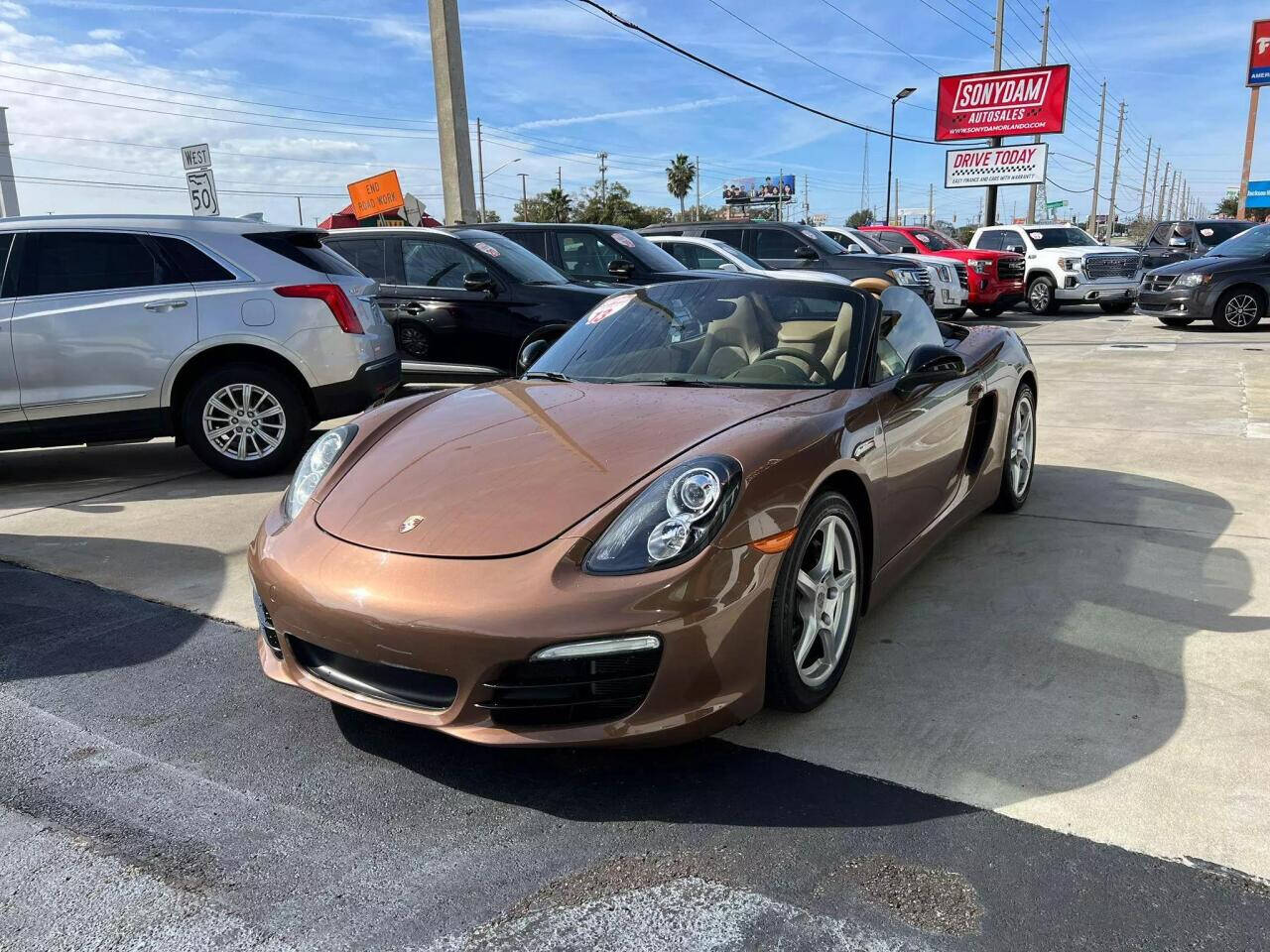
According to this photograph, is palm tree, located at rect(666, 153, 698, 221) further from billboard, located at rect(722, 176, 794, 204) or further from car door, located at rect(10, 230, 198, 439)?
car door, located at rect(10, 230, 198, 439)

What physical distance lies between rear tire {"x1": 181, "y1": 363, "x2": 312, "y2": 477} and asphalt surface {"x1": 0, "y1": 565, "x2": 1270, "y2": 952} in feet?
10.8

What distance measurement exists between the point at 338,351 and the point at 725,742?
430cm

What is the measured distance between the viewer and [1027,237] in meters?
19.2

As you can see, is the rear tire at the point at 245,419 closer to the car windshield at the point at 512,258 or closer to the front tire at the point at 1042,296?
the car windshield at the point at 512,258

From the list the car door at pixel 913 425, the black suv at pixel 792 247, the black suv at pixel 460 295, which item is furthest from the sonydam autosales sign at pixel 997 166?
the car door at pixel 913 425

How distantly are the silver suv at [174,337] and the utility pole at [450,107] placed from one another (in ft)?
26.7

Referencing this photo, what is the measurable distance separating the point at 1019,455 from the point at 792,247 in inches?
404

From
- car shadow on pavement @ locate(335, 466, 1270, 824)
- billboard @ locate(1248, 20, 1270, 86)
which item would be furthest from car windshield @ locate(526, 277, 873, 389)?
billboard @ locate(1248, 20, 1270, 86)

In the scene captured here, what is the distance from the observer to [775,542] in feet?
8.41

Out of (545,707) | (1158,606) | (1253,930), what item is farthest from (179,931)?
(1158,606)

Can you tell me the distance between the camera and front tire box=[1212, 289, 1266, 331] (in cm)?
1383

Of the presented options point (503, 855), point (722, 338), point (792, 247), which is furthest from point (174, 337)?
point (792, 247)

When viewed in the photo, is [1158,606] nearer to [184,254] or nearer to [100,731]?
[100,731]

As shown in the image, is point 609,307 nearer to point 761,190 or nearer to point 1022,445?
point 1022,445
